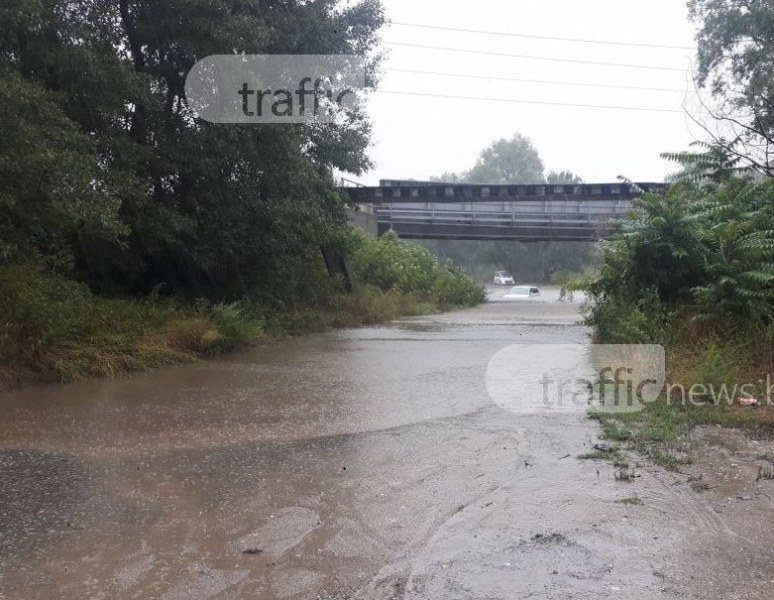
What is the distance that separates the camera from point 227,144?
1431 cm

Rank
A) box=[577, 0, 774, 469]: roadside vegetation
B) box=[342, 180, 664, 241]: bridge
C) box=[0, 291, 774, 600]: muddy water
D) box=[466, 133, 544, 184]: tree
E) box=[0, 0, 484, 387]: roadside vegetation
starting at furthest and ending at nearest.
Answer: box=[466, 133, 544, 184]: tree < box=[342, 180, 664, 241]: bridge < box=[0, 0, 484, 387]: roadside vegetation < box=[577, 0, 774, 469]: roadside vegetation < box=[0, 291, 774, 600]: muddy water

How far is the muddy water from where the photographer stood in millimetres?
3961

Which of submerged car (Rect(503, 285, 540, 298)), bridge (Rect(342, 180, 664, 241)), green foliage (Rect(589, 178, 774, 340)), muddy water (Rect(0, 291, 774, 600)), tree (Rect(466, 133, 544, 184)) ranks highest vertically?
tree (Rect(466, 133, 544, 184))

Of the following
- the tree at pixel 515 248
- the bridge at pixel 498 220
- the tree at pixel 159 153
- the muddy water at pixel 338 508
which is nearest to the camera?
the muddy water at pixel 338 508

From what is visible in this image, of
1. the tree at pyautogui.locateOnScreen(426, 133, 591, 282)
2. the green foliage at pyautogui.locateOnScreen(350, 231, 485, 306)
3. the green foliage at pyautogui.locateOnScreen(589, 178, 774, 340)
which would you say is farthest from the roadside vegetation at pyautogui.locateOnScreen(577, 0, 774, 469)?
the tree at pyautogui.locateOnScreen(426, 133, 591, 282)

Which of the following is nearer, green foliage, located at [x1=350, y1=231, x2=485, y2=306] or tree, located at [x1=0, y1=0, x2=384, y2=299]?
tree, located at [x1=0, y1=0, x2=384, y2=299]

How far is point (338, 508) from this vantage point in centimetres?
510

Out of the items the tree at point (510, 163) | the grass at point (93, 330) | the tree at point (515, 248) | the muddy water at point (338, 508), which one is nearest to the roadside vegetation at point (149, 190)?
the grass at point (93, 330)

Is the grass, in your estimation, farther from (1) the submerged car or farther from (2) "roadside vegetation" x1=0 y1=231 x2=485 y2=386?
(1) the submerged car

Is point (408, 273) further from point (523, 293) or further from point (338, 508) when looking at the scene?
point (338, 508)

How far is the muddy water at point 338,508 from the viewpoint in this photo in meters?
3.96

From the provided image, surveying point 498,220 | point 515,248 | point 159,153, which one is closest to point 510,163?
point 515,248

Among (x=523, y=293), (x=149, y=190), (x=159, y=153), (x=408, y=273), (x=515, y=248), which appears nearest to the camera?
(x=149, y=190)

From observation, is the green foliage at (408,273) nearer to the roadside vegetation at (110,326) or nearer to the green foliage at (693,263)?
the roadside vegetation at (110,326)
